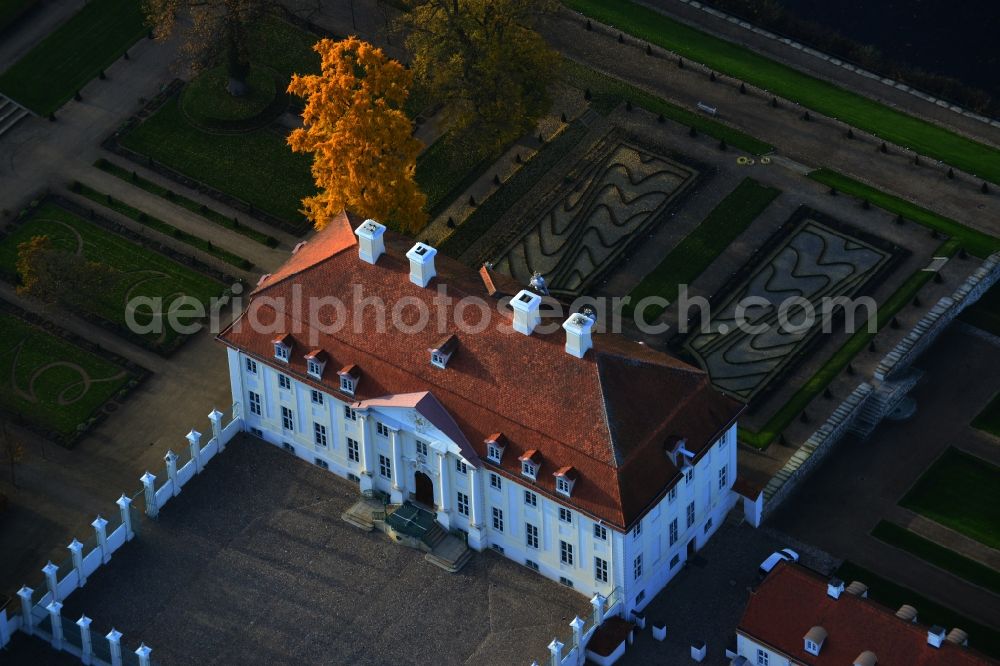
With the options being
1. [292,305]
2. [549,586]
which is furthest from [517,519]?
[292,305]

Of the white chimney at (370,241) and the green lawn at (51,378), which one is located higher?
the white chimney at (370,241)

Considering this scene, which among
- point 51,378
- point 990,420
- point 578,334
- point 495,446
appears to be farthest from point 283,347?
point 990,420

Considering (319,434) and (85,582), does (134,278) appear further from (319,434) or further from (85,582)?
(85,582)

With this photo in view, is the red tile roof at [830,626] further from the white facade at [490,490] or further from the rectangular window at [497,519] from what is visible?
the rectangular window at [497,519]

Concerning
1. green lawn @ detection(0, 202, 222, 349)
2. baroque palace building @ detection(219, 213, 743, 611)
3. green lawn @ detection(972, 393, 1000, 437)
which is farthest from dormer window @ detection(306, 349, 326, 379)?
green lawn @ detection(972, 393, 1000, 437)

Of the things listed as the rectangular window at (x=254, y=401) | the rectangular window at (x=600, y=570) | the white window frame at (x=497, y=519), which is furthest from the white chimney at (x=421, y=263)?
the rectangular window at (x=600, y=570)

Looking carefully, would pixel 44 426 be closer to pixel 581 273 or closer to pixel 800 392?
pixel 581 273

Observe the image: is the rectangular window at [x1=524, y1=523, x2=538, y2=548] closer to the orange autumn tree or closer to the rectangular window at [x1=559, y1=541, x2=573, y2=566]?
the rectangular window at [x1=559, y1=541, x2=573, y2=566]
